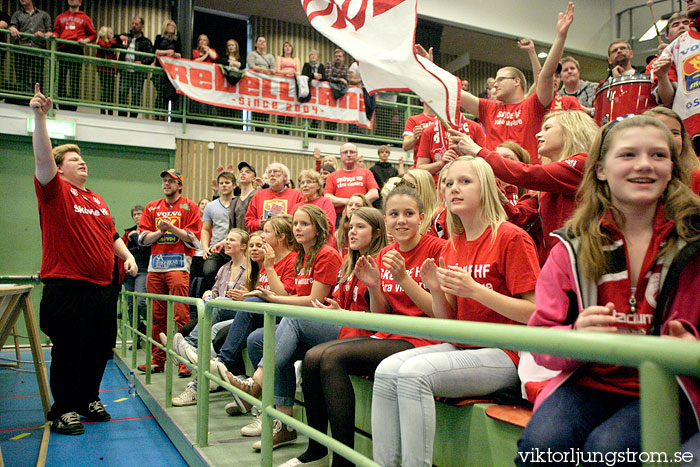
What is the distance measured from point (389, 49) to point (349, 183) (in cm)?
331

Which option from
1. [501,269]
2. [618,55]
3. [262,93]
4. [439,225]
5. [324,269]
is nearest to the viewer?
[501,269]

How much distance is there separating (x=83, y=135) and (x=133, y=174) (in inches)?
36.0

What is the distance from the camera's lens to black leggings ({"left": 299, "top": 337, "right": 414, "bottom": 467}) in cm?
207

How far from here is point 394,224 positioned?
257 centimetres

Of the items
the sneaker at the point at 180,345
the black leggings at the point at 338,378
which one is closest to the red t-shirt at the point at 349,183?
the sneaker at the point at 180,345

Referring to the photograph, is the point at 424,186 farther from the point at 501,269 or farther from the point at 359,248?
the point at 501,269

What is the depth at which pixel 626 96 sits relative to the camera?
3.18 meters

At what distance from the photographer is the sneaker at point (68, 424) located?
3.45 metres

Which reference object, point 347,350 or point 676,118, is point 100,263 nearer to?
point 347,350

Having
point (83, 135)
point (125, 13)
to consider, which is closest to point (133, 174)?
point (83, 135)

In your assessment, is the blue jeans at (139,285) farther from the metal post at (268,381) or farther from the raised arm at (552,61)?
the raised arm at (552,61)

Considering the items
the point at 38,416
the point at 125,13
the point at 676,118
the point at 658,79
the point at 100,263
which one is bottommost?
the point at 38,416

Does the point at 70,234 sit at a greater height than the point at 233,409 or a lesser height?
greater

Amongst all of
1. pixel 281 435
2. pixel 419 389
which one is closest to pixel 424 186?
pixel 281 435
